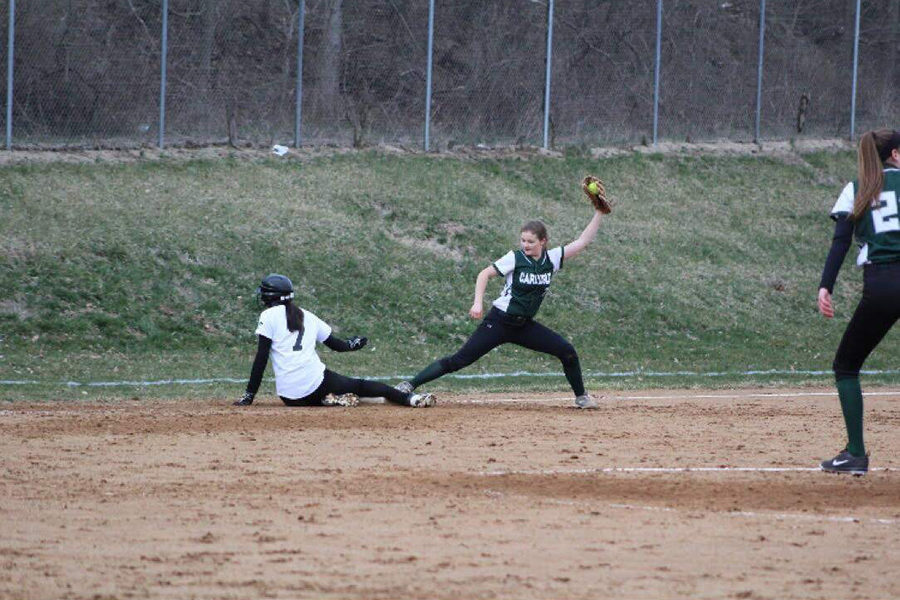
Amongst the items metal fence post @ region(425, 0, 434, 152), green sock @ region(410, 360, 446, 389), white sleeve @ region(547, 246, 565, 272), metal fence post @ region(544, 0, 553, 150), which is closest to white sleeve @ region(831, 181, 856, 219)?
white sleeve @ region(547, 246, 565, 272)

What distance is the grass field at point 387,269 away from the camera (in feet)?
57.7

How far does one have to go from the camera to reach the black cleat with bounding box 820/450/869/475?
8875 millimetres

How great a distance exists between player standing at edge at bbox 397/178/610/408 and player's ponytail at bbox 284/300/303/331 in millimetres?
1297

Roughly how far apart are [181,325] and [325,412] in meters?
6.83

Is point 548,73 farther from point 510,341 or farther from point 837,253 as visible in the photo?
point 837,253

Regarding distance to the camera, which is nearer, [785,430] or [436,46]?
[785,430]

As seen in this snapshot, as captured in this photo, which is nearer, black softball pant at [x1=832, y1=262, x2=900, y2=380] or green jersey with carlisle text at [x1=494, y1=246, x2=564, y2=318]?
black softball pant at [x1=832, y1=262, x2=900, y2=380]

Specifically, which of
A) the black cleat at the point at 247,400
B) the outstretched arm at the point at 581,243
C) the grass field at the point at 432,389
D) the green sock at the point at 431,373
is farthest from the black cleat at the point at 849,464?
the black cleat at the point at 247,400

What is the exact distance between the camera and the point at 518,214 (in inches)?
950

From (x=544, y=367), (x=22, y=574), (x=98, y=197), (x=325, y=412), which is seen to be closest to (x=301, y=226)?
(x=98, y=197)

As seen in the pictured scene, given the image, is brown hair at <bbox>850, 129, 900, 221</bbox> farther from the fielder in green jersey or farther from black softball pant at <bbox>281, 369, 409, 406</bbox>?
black softball pant at <bbox>281, 369, 409, 406</bbox>

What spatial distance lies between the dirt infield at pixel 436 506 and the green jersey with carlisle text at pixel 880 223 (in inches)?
59.1

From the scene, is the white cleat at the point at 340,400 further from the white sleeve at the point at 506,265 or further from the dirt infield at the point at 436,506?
the white sleeve at the point at 506,265

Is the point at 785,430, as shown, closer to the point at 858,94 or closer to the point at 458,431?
the point at 458,431
